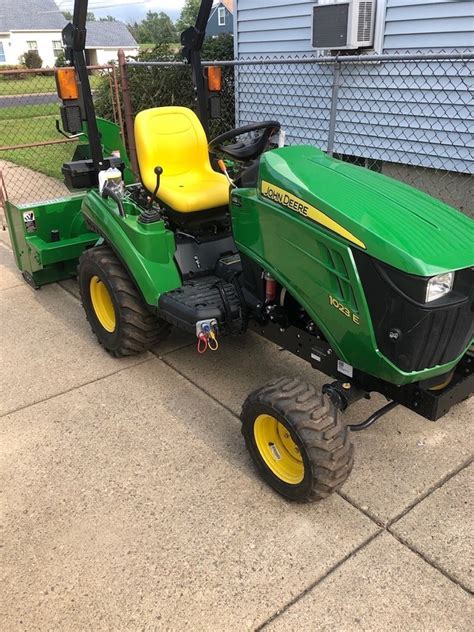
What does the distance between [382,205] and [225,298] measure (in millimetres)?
962

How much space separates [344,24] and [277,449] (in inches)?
190

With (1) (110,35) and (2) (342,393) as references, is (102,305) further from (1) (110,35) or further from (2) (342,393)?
(1) (110,35)

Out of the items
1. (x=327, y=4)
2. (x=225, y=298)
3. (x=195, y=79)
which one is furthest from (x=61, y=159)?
(x=225, y=298)

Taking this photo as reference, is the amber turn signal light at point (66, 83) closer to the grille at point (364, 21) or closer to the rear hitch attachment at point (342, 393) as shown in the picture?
the rear hitch attachment at point (342, 393)

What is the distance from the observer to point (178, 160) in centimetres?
352

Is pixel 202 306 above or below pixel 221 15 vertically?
below

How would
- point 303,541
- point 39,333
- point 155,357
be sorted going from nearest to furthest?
point 303,541
point 155,357
point 39,333

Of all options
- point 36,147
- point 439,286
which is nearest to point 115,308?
point 439,286

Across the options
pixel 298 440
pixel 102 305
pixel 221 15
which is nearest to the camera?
pixel 298 440

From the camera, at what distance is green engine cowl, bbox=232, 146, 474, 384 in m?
2.03

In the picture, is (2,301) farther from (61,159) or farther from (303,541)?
(61,159)

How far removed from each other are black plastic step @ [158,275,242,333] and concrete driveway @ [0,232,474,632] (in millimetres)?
465

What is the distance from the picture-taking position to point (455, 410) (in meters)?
3.03

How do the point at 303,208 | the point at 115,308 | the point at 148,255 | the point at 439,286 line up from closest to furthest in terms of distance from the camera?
the point at 439,286
the point at 303,208
the point at 148,255
the point at 115,308
